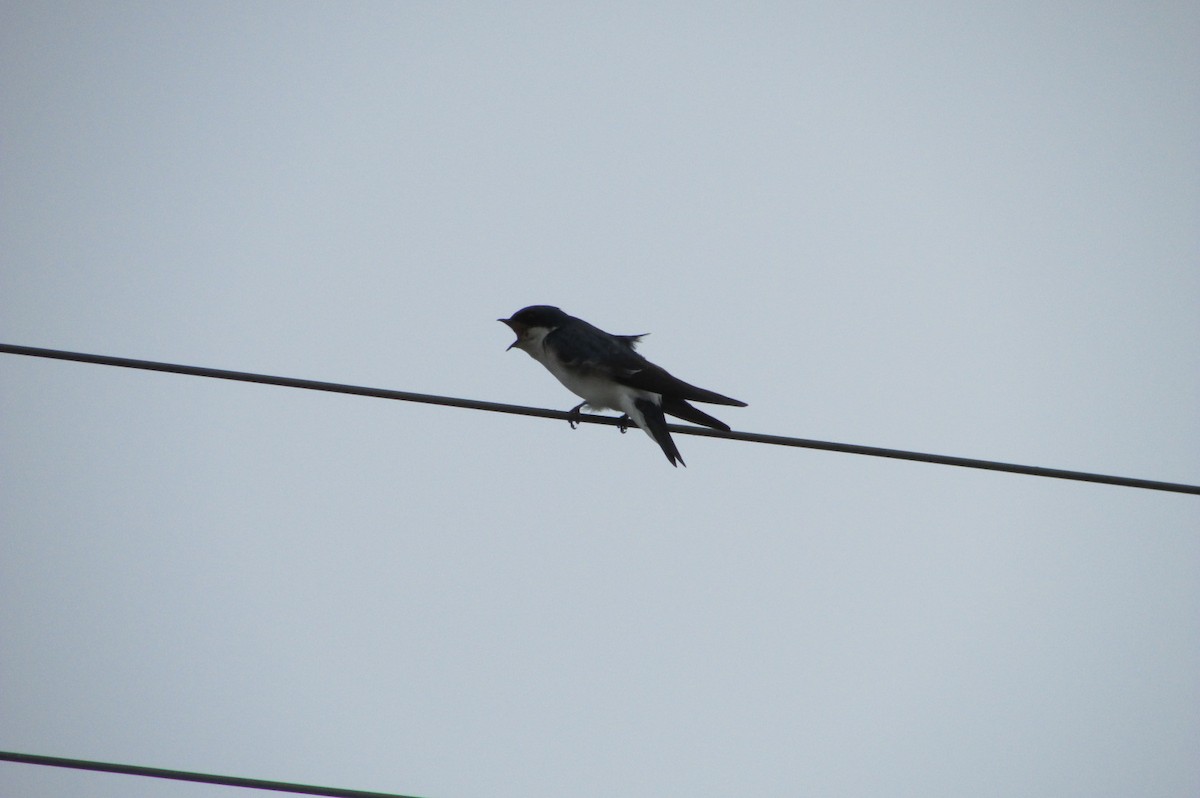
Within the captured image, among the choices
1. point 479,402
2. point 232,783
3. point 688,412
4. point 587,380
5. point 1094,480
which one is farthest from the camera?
point 587,380

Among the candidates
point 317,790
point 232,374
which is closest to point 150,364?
point 232,374

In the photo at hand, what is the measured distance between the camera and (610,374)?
5.96 metres

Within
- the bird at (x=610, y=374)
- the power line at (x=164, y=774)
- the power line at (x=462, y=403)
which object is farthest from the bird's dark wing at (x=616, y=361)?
the power line at (x=164, y=774)

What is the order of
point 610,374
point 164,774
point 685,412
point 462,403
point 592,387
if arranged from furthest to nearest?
point 592,387, point 610,374, point 685,412, point 462,403, point 164,774

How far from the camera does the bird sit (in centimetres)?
550

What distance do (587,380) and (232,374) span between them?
8.40ft

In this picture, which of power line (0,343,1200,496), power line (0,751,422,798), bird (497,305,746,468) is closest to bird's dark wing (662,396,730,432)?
bird (497,305,746,468)

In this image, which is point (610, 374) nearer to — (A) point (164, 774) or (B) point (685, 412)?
(B) point (685, 412)

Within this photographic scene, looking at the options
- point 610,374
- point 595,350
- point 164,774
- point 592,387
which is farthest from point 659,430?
point 164,774

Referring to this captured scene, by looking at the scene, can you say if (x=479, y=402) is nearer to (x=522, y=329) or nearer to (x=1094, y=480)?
(x=1094, y=480)

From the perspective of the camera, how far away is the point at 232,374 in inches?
154

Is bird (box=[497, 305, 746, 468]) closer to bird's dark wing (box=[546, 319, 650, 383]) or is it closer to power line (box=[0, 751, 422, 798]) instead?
bird's dark wing (box=[546, 319, 650, 383])

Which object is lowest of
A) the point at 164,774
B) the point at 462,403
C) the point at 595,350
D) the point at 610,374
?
the point at 164,774

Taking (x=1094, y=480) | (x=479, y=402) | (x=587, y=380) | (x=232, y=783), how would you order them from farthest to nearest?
(x=587, y=380) → (x=479, y=402) → (x=1094, y=480) → (x=232, y=783)
